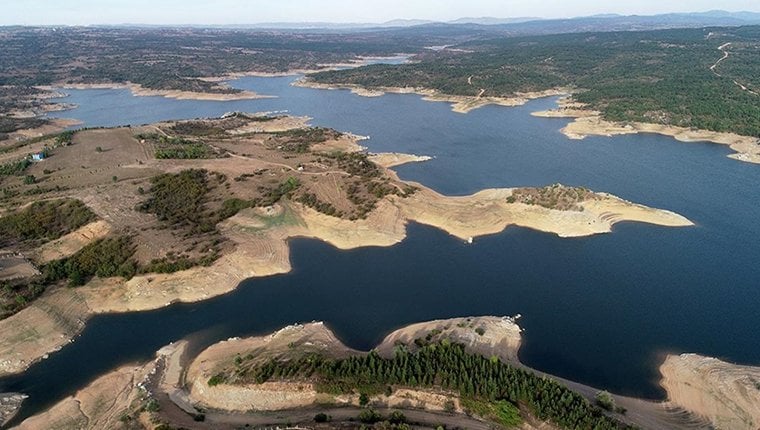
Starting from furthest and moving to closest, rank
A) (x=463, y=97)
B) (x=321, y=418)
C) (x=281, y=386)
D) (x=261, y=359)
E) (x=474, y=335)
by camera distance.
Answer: (x=463, y=97) < (x=474, y=335) < (x=261, y=359) < (x=281, y=386) < (x=321, y=418)

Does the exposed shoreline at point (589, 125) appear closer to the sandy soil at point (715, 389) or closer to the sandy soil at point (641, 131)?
the sandy soil at point (641, 131)

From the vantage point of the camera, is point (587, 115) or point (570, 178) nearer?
point (570, 178)

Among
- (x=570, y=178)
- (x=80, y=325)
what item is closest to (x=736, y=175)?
(x=570, y=178)

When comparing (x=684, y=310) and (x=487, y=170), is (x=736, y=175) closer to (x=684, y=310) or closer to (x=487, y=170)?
(x=487, y=170)

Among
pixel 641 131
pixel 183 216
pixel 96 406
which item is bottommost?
pixel 96 406

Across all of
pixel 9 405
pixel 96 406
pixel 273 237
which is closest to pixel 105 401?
pixel 96 406

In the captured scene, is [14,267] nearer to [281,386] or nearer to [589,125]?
[281,386]
